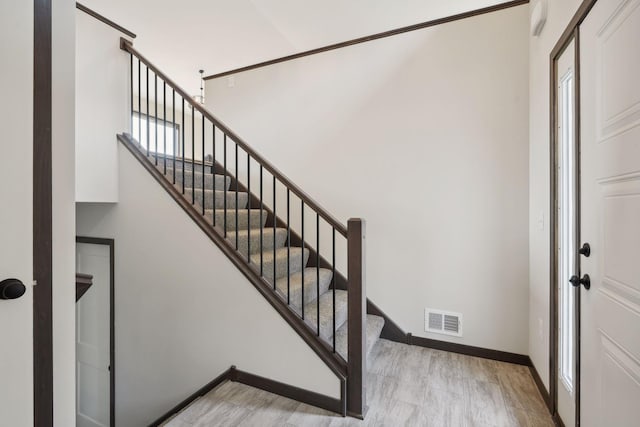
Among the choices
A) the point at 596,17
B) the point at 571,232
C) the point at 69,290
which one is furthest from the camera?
the point at 571,232

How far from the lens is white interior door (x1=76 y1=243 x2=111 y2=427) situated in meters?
2.93

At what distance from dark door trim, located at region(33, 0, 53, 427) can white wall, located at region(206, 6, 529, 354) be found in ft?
7.51

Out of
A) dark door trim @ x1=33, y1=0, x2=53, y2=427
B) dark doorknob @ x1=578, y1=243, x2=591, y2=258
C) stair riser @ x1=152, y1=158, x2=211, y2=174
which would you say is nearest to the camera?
dark door trim @ x1=33, y1=0, x2=53, y2=427

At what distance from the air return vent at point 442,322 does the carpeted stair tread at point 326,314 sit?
0.74 meters

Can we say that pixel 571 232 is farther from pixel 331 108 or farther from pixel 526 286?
pixel 331 108

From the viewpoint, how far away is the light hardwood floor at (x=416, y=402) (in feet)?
5.66

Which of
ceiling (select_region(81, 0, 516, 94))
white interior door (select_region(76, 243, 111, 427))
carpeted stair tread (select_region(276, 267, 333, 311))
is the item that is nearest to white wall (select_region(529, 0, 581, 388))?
ceiling (select_region(81, 0, 516, 94))

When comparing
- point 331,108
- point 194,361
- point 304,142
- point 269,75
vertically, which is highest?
point 269,75

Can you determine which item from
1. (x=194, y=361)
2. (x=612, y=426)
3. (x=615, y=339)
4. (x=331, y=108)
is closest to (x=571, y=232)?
(x=615, y=339)

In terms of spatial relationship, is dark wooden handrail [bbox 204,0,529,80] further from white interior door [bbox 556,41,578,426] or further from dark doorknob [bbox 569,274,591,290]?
dark doorknob [bbox 569,274,591,290]

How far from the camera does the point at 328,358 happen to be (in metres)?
1.86

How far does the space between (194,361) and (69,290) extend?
1.54 meters

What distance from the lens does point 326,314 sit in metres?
2.27

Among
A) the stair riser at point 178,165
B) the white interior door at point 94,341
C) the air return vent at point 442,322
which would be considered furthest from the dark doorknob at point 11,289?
the air return vent at point 442,322
